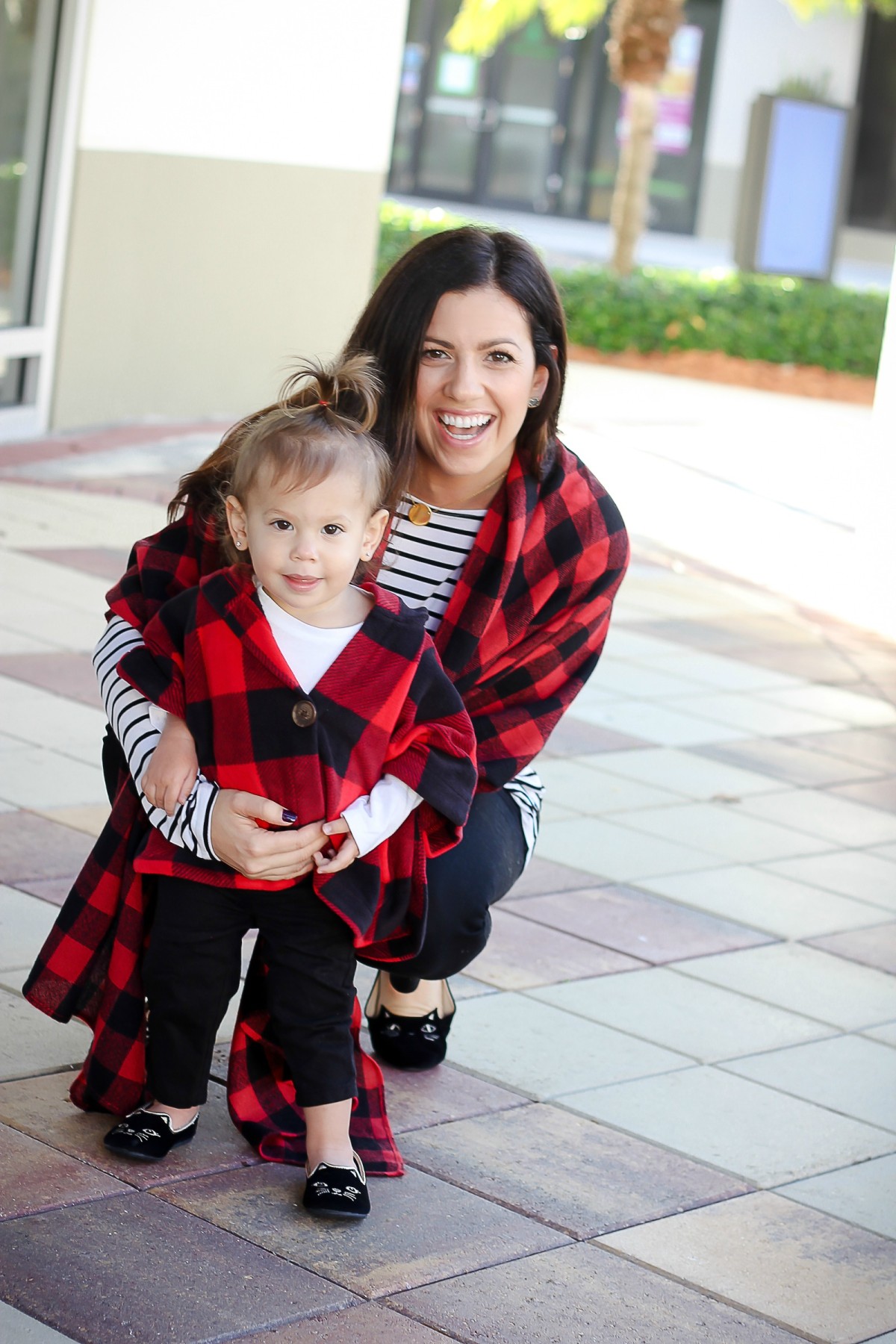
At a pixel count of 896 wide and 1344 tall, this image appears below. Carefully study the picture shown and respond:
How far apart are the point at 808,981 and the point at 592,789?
1.32 m

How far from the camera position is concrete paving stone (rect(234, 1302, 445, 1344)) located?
7.86 ft

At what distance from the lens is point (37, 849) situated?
13.4ft

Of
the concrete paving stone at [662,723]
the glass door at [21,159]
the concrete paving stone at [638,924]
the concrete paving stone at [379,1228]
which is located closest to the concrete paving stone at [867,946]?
the concrete paving stone at [638,924]

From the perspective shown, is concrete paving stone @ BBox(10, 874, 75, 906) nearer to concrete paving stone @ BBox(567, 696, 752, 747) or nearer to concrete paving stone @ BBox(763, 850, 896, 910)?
concrete paving stone @ BBox(763, 850, 896, 910)

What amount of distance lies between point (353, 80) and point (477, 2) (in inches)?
364

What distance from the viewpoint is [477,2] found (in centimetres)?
1919

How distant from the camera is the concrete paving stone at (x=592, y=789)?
17.0 feet

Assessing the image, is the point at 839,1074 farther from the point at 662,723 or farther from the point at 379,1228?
the point at 662,723

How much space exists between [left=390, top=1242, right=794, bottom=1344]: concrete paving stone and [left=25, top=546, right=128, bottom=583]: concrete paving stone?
4375 millimetres

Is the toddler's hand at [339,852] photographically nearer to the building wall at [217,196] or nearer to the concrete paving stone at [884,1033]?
the concrete paving stone at [884,1033]

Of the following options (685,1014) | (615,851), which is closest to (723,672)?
(615,851)

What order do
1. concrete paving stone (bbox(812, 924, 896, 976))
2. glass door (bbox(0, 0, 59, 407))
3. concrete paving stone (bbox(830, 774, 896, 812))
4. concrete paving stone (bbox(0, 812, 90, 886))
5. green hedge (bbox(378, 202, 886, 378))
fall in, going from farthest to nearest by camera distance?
green hedge (bbox(378, 202, 886, 378)) < glass door (bbox(0, 0, 59, 407)) < concrete paving stone (bbox(830, 774, 896, 812)) < concrete paving stone (bbox(812, 924, 896, 976)) < concrete paving stone (bbox(0, 812, 90, 886))

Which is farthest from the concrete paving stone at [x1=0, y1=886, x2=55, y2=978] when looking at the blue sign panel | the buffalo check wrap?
the blue sign panel

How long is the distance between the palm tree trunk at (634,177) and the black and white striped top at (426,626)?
49.2ft
